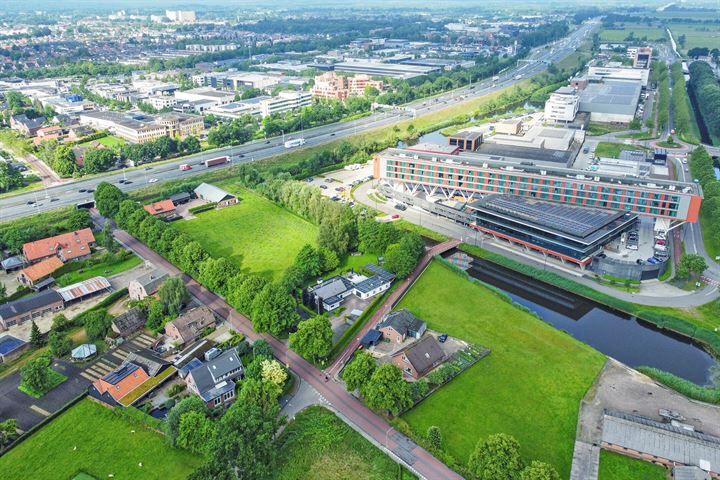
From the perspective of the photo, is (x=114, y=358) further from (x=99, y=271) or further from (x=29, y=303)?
(x=99, y=271)

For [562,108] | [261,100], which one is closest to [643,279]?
[562,108]

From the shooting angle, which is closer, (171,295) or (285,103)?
(171,295)

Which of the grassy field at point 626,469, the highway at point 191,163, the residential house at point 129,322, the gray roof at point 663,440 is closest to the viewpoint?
the grassy field at point 626,469

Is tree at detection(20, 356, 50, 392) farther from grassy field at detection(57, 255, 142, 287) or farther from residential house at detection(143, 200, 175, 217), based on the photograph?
residential house at detection(143, 200, 175, 217)

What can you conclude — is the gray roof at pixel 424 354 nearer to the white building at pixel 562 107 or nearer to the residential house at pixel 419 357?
the residential house at pixel 419 357

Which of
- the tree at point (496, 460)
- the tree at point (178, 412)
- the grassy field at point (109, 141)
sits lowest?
the grassy field at point (109, 141)

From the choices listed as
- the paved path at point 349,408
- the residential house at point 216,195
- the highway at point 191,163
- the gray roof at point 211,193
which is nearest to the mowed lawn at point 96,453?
the paved path at point 349,408

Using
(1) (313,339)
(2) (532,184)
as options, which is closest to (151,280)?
(1) (313,339)
